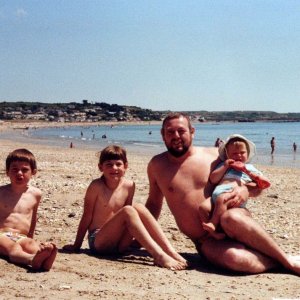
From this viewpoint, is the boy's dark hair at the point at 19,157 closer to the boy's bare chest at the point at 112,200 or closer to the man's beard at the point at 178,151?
the boy's bare chest at the point at 112,200

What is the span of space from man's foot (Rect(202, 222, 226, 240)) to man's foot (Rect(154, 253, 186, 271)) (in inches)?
15.9

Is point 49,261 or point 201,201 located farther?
point 201,201

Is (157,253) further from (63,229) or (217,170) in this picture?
(63,229)

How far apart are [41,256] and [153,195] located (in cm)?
148

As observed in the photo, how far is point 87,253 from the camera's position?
546cm

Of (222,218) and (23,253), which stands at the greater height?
(222,218)

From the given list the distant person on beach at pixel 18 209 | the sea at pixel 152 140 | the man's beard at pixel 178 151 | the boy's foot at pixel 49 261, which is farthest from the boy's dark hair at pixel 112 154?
the sea at pixel 152 140

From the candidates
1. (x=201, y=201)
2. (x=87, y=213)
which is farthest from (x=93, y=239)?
(x=201, y=201)

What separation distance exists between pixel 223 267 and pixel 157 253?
646 millimetres

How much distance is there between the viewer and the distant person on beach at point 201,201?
476 cm

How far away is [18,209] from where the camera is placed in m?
5.17

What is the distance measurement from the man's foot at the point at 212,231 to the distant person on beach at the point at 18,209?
62.7 inches

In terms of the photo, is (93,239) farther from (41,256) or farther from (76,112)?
(76,112)

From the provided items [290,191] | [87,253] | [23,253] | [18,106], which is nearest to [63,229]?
[87,253]
